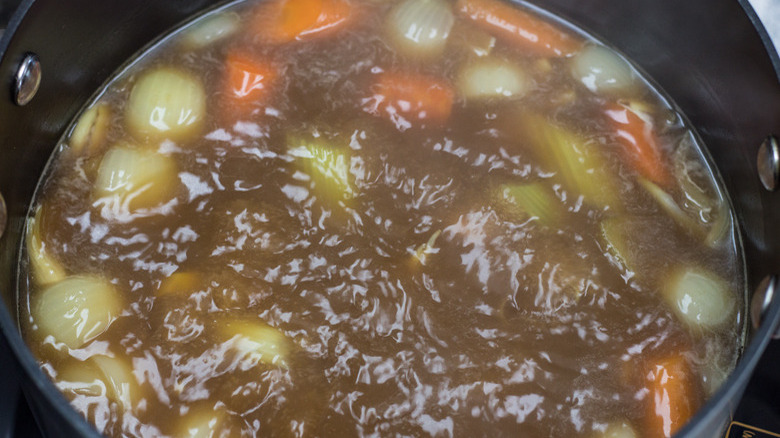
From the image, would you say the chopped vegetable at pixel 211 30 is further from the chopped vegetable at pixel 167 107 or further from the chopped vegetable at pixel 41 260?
the chopped vegetable at pixel 41 260

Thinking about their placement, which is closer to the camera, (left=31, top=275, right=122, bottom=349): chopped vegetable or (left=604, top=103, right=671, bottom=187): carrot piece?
(left=31, top=275, right=122, bottom=349): chopped vegetable

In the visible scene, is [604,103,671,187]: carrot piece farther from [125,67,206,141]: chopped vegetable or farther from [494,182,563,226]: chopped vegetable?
[125,67,206,141]: chopped vegetable

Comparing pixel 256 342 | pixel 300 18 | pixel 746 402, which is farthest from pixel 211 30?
pixel 746 402

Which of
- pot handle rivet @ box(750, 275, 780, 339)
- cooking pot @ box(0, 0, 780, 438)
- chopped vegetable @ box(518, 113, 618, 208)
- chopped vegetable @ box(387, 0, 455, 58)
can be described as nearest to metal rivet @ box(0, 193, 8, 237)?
cooking pot @ box(0, 0, 780, 438)

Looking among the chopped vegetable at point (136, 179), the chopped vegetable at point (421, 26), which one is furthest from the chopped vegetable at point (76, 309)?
the chopped vegetable at point (421, 26)

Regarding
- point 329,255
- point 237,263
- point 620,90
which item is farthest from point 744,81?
point 237,263

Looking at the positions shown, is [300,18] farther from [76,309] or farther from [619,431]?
[619,431]

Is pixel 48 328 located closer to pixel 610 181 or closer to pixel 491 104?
pixel 491 104
